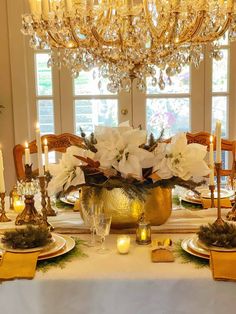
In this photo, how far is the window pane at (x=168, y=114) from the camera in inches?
132

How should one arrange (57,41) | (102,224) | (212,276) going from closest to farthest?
(212,276)
(102,224)
(57,41)

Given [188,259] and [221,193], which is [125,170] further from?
[221,193]

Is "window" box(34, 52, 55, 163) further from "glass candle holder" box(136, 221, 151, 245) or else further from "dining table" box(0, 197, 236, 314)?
"dining table" box(0, 197, 236, 314)

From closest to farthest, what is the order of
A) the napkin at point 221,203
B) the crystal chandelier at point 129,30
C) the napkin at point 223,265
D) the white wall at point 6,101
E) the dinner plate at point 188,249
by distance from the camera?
the napkin at point 223,265, the dinner plate at point 188,249, the napkin at point 221,203, the crystal chandelier at point 129,30, the white wall at point 6,101

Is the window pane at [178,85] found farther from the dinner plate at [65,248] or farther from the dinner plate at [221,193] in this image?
the dinner plate at [65,248]

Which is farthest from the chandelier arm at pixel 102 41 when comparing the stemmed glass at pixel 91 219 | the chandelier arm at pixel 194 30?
the stemmed glass at pixel 91 219

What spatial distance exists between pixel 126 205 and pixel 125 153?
18 centimetres

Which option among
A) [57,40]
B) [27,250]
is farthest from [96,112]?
[27,250]

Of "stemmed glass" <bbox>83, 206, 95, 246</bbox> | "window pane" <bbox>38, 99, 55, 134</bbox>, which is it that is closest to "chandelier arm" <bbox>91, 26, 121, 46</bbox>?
"stemmed glass" <bbox>83, 206, 95, 246</bbox>

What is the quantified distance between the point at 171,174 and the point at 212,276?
1.26 ft

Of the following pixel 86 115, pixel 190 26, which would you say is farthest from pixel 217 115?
pixel 190 26

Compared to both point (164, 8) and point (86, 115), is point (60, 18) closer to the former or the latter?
point (164, 8)

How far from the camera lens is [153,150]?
1.43m

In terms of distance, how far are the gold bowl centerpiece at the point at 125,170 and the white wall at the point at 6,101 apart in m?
2.03
